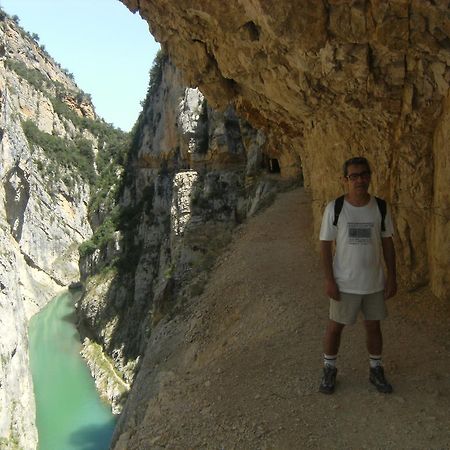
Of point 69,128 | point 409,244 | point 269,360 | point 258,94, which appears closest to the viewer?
point 269,360

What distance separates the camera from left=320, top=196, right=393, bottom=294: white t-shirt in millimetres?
A: 3502

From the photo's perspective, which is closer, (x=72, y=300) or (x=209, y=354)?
(x=209, y=354)

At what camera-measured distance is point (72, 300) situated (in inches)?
1682

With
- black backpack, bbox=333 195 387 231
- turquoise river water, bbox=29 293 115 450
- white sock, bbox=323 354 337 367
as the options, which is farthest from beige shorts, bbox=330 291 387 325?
turquoise river water, bbox=29 293 115 450

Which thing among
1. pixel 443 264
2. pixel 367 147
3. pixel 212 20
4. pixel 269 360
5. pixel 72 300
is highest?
pixel 212 20

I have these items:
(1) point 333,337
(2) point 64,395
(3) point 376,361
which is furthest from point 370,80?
(2) point 64,395

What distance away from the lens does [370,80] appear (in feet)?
15.8

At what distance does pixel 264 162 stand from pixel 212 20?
10191 millimetres

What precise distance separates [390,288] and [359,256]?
40 centimetres

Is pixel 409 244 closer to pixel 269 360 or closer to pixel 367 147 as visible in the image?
pixel 367 147

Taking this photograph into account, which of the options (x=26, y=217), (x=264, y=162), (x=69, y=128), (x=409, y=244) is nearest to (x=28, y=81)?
(x=69, y=128)

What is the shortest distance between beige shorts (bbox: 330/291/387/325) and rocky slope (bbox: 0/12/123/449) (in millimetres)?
16440

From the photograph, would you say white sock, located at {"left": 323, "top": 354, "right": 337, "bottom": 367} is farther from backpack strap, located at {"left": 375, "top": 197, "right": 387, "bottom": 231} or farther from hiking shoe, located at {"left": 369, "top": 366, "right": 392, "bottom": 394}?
backpack strap, located at {"left": 375, "top": 197, "right": 387, "bottom": 231}

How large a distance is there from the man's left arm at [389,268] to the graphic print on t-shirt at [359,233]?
0.62 ft
